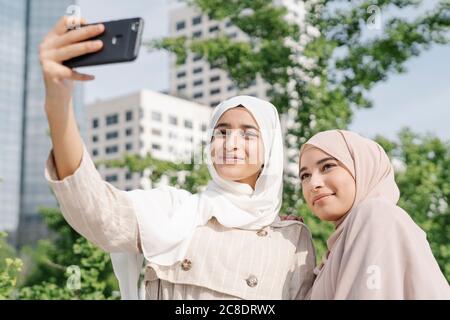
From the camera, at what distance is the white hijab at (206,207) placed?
199 centimetres

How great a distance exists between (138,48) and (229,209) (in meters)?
0.78

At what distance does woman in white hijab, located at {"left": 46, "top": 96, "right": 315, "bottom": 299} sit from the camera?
6.44ft

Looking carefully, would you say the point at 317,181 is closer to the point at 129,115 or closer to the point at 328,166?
the point at 328,166

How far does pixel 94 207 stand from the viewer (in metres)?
1.77

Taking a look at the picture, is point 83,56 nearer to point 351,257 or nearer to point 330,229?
point 351,257

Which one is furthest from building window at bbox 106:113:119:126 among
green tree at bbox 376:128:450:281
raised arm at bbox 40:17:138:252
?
raised arm at bbox 40:17:138:252

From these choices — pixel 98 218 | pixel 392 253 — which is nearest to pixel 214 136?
pixel 98 218

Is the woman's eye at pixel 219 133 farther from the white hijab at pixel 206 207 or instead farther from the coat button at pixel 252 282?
the coat button at pixel 252 282

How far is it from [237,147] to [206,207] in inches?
8.9

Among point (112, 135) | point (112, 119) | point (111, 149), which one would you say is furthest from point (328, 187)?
point (111, 149)

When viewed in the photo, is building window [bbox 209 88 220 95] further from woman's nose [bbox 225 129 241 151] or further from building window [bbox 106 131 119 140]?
woman's nose [bbox 225 129 241 151]

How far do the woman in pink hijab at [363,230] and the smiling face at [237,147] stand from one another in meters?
0.18

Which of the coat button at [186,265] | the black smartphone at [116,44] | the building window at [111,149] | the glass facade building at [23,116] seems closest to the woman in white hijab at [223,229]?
the coat button at [186,265]

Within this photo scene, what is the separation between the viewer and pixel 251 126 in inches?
87.4
